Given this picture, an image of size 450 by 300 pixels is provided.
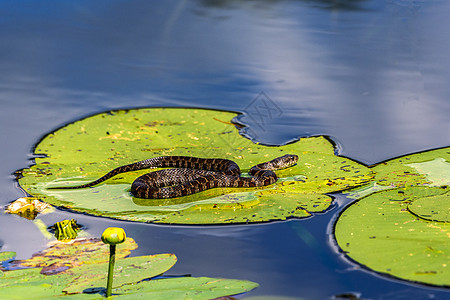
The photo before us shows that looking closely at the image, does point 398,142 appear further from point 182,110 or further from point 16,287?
point 16,287

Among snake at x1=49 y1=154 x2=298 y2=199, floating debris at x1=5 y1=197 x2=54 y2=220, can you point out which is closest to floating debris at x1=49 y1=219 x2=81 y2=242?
floating debris at x1=5 y1=197 x2=54 y2=220

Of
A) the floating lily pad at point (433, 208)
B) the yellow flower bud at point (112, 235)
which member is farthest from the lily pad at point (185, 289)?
the floating lily pad at point (433, 208)

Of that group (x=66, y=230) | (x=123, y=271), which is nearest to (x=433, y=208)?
(x=123, y=271)

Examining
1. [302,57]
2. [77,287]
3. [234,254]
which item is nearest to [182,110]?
[302,57]

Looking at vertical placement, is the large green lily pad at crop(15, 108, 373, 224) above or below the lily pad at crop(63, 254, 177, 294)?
above

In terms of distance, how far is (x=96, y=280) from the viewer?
13.5 ft

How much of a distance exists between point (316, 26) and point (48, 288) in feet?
38.5

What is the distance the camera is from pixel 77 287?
13.0 ft

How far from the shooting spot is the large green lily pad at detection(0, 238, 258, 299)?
372 centimetres

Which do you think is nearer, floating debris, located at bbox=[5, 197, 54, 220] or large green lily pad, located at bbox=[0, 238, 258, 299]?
large green lily pad, located at bbox=[0, 238, 258, 299]

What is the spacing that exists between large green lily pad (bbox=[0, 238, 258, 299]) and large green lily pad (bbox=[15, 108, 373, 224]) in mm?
997

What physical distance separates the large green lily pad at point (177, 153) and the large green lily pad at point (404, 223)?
1.21 feet

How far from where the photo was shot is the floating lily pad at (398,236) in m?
4.30

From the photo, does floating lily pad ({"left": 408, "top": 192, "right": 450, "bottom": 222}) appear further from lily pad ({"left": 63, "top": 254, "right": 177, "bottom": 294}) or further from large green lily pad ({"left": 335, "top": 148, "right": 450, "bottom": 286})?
lily pad ({"left": 63, "top": 254, "right": 177, "bottom": 294})
